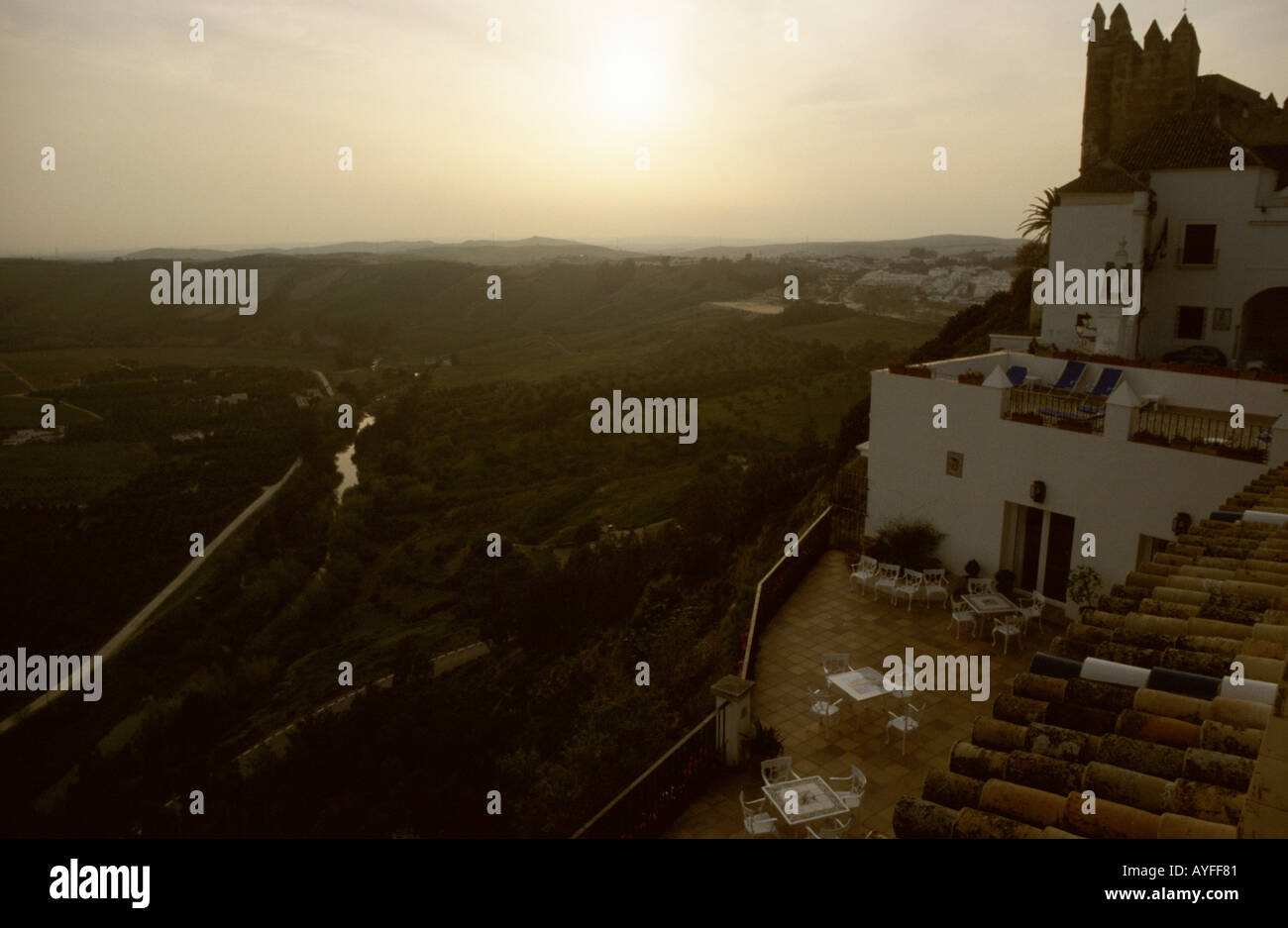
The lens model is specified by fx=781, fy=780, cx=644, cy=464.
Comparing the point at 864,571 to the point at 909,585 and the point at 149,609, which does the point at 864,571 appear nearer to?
the point at 909,585

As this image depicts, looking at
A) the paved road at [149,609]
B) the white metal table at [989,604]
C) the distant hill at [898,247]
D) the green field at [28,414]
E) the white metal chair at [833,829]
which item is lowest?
the paved road at [149,609]

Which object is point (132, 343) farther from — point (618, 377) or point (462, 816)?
point (462, 816)

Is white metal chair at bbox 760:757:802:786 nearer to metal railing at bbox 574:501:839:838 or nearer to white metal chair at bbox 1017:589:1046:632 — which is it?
metal railing at bbox 574:501:839:838

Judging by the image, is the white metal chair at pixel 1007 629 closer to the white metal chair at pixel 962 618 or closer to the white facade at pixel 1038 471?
the white metal chair at pixel 962 618

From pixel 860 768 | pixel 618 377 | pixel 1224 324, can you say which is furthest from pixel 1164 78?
pixel 618 377

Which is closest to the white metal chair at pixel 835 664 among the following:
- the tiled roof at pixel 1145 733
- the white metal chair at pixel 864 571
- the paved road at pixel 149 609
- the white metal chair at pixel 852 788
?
the white metal chair at pixel 852 788

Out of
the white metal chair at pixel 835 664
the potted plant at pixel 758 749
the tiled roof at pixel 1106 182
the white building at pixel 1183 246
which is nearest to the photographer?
the potted plant at pixel 758 749

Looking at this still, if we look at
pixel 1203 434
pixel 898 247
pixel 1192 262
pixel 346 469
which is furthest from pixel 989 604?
pixel 898 247

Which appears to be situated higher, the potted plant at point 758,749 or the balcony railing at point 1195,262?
the balcony railing at point 1195,262
